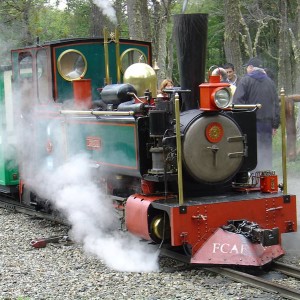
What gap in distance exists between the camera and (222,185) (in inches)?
264

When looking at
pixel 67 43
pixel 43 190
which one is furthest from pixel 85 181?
pixel 67 43

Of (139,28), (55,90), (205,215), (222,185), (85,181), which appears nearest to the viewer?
(205,215)

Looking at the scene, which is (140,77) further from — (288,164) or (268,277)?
(288,164)

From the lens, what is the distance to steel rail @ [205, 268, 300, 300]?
516 cm

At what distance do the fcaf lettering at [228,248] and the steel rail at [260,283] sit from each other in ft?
0.55

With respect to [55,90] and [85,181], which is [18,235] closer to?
[85,181]

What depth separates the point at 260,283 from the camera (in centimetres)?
549

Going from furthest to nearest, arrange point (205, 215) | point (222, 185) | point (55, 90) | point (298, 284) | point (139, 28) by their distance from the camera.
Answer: point (139, 28) → point (55, 90) → point (222, 185) → point (205, 215) → point (298, 284)

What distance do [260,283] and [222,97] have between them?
1.74m

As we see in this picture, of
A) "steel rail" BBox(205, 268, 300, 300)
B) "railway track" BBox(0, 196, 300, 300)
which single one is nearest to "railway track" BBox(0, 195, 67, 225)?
"railway track" BBox(0, 196, 300, 300)

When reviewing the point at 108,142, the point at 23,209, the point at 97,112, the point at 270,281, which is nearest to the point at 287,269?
the point at 270,281

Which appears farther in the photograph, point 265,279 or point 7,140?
point 7,140

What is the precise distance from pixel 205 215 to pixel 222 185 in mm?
717

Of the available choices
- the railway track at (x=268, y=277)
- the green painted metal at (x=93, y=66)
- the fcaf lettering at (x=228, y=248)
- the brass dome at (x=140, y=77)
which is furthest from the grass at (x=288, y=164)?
the fcaf lettering at (x=228, y=248)
